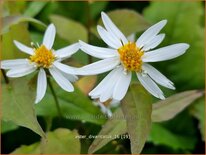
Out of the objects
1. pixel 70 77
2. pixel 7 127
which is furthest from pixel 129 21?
pixel 7 127

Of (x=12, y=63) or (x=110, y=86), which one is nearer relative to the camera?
(x=110, y=86)

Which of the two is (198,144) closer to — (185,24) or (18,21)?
(185,24)

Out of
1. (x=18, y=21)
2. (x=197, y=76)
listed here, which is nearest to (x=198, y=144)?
(x=197, y=76)

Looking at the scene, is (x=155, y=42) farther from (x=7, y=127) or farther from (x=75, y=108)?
(x=7, y=127)

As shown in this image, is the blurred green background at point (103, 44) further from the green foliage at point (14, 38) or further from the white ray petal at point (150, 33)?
the white ray petal at point (150, 33)

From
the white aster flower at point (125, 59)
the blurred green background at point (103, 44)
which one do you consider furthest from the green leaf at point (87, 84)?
the white aster flower at point (125, 59)

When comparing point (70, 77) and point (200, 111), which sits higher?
point (70, 77)

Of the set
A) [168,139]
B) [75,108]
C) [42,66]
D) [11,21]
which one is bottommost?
[168,139]
